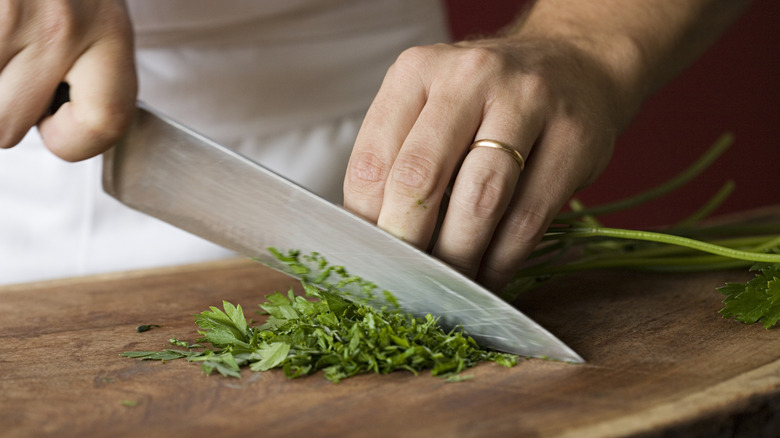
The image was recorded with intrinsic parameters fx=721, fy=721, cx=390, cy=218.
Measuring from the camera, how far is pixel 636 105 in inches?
49.3

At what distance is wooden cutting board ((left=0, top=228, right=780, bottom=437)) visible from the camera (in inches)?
29.2

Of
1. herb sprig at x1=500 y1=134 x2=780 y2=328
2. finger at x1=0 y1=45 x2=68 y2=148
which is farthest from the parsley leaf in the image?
finger at x1=0 y1=45 x2=68 y2=148

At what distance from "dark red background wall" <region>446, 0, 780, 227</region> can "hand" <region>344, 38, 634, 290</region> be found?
299 cm

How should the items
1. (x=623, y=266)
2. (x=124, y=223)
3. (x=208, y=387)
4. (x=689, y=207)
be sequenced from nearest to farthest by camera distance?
(x=208, y=387)
(x=623, y=266)
(x=124, y=223)
(x=689, y=207)

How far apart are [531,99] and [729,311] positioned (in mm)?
407

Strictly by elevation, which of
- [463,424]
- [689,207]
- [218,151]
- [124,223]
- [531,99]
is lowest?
[689,207]

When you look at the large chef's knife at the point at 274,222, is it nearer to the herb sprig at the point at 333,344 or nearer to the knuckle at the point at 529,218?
the herb sprig at the point at 333,344

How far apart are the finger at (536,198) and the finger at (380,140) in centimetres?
18

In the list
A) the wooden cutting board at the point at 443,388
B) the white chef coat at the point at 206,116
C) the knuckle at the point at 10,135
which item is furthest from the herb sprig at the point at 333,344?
the white chef coat at the point at 206,116

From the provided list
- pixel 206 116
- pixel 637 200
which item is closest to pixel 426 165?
pixel 637 200

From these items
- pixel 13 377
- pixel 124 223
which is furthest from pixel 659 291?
pixel 124 223

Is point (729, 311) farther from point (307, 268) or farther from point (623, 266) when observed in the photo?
point (307, 268)

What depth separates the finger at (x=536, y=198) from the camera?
1.01 metres

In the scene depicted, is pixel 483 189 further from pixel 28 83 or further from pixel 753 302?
pixel 28 83
